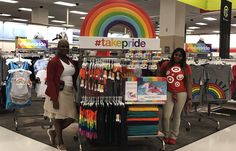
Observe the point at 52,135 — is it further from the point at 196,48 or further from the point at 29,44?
the point at 196,48

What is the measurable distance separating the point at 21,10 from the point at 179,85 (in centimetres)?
1410

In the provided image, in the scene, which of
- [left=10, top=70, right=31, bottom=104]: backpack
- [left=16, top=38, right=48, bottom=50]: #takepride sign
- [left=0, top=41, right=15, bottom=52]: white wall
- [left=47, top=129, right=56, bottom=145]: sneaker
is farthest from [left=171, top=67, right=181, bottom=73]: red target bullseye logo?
[left=0, top=41, right=15, bottom=52]: white wall

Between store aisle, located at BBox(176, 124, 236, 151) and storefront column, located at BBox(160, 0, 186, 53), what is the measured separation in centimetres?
524

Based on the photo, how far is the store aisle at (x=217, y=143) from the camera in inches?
183

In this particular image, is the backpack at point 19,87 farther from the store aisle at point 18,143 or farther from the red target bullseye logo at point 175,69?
the red target bullseye logo at point 175,69

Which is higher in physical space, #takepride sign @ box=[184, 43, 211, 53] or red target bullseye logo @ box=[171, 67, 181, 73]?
#takepride sign @ box=[184, 43, 211, 53]

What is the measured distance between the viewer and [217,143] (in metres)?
4.98

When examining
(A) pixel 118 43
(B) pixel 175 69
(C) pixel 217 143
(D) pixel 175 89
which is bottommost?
(C) pixel 217 143

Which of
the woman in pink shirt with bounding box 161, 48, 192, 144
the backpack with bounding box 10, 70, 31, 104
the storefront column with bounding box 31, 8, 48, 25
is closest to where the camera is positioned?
the woman in pink shirt with bounding box 161, 48, 192, 144

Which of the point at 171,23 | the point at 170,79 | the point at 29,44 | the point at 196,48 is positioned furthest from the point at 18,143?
the point at 171,23

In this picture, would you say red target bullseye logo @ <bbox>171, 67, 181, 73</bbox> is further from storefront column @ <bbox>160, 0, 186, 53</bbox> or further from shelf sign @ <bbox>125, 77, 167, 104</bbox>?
storefront column @ <bbox>160, 0, 186, 53</bbox>

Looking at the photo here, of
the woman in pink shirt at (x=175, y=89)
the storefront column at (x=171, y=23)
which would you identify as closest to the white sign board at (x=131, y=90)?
the woman in pink shirt at (x=175, y=89)

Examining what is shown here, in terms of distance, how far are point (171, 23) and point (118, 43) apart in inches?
267

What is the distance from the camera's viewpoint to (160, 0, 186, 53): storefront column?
10523mm
